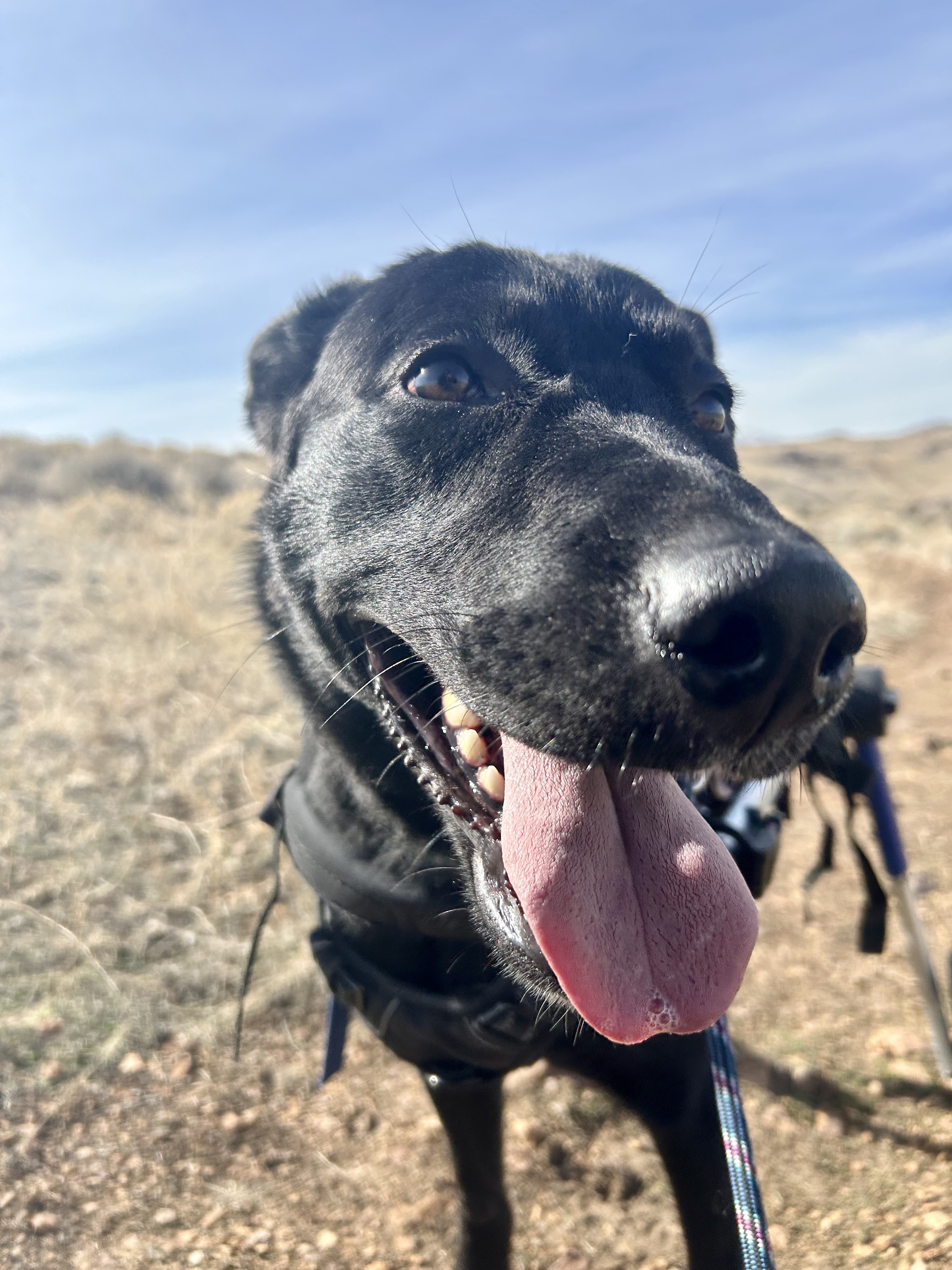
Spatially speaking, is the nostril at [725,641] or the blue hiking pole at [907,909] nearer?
the nostril at [725,641]

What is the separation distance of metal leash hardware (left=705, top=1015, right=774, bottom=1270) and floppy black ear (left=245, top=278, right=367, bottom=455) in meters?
1.79

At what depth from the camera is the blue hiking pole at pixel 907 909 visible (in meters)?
2.38

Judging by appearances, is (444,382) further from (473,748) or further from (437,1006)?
(437,1006)

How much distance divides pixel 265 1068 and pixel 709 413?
234 cm

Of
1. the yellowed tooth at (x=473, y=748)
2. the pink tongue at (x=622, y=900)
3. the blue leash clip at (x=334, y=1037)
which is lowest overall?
the blue leash clip at (x=334, y=1037)

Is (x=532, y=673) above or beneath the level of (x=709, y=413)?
beneath

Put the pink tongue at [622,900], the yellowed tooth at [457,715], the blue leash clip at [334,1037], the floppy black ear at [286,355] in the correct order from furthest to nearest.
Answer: the floppy black ear at [286,355], the blue leash clip at [334,1037], the yellowed tooth at [457,715], the pink tongue at [622,900]

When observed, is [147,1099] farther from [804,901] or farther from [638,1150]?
[804,901]

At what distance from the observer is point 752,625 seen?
958 mm

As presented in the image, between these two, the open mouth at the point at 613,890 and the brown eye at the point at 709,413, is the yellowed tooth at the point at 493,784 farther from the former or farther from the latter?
the brown eye at the point at 709,413

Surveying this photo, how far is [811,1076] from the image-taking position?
8.14ft

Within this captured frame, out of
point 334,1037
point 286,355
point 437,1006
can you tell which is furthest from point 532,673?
point 286,355

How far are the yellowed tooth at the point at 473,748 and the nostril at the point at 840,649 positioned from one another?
626mm

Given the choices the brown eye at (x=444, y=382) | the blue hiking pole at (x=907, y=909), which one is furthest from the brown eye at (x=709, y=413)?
the blue hiking pole at (x=907, y=909)
